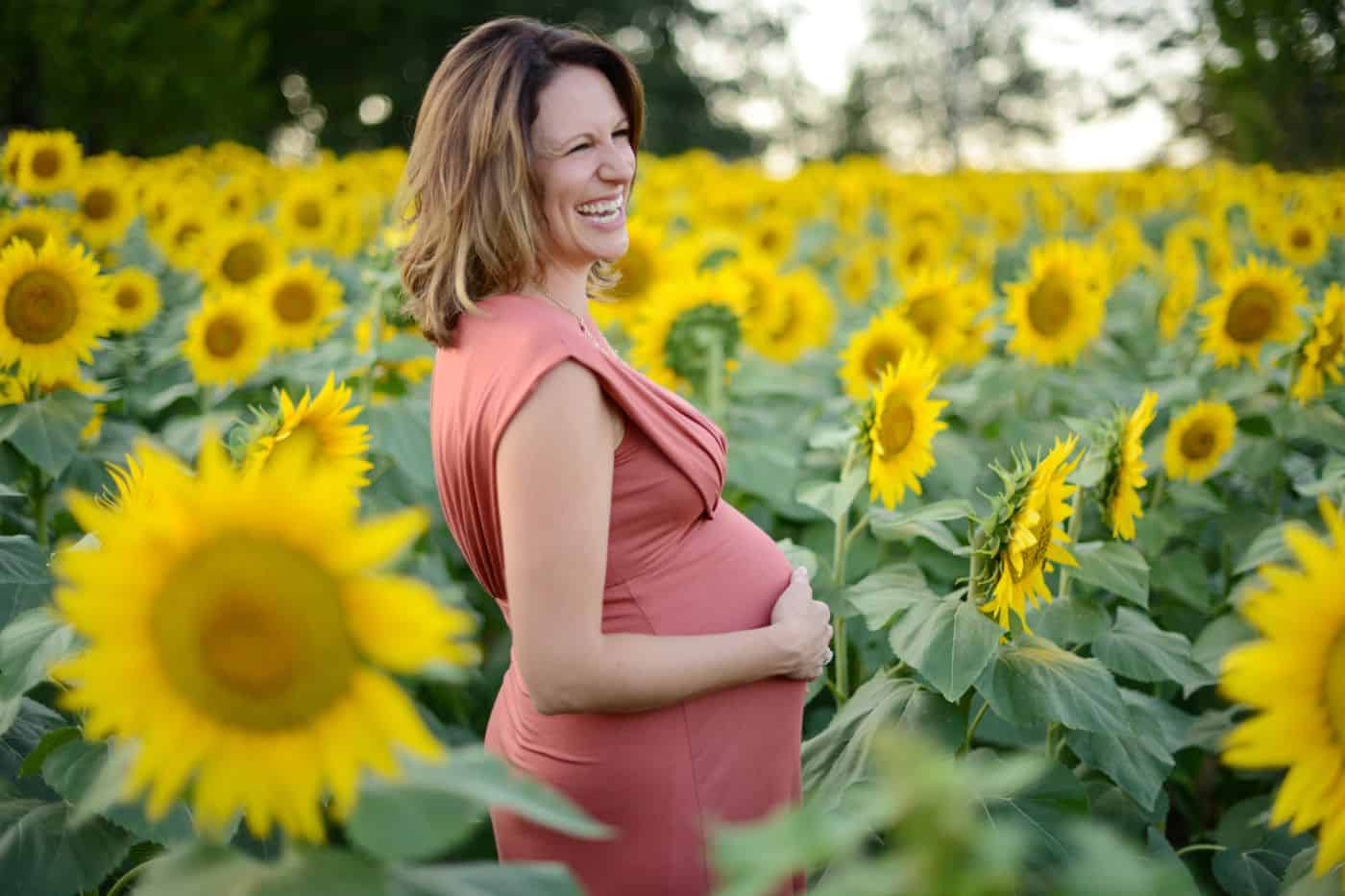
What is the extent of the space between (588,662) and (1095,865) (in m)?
0.79

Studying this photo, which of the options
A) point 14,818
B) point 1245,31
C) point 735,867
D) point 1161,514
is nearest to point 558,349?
point 735,867

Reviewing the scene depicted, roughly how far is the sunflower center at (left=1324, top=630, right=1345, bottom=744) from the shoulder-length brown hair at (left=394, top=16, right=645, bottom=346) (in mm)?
1046

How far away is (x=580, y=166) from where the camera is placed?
166cm

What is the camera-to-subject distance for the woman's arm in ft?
4.55

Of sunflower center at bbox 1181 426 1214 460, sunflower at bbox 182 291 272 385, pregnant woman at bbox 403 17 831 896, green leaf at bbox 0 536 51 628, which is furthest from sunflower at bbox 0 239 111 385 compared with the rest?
sunflower center at bbox 1181 426 1214 460

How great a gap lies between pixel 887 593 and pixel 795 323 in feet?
7.38

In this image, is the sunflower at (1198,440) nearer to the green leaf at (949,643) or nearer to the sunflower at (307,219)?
the green leaf at (949,643)

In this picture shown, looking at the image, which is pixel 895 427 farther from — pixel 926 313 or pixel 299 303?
pixel 299 303

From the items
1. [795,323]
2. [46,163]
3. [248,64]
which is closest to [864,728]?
[795,323]

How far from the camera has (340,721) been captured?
887 mm

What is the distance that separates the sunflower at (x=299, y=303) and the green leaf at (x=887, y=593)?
2.14m

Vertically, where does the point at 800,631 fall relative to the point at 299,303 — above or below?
below

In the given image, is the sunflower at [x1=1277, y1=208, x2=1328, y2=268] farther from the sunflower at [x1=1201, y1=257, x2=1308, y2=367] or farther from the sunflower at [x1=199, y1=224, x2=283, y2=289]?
the sunflower at [x1=199, y1=224, x2=283, y2=289]

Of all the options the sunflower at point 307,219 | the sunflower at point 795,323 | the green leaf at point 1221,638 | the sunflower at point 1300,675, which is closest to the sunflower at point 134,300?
the sunflower at point 307,219
